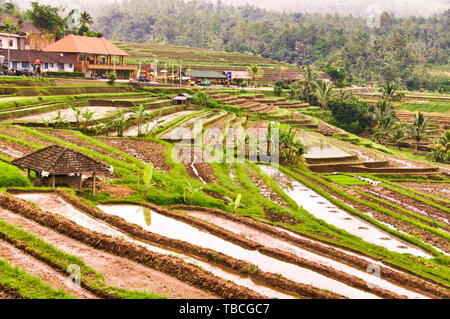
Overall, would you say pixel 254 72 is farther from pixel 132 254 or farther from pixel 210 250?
pixel 132 254

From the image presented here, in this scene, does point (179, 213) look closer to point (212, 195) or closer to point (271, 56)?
point (212, 195)

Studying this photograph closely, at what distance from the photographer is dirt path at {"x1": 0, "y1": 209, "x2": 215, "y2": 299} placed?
8.84 meters

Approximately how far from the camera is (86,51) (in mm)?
44469

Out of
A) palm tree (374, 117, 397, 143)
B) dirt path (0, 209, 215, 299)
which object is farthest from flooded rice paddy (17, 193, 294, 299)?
palm tree (374, 117, 397, 143)

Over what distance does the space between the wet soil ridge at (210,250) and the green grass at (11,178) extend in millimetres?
1199

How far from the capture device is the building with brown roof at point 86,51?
1730 inches

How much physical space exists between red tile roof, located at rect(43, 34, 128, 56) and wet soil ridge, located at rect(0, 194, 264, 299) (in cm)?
3378

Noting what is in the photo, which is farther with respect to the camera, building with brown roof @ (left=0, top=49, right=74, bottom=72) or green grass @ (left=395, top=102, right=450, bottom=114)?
green grass @ (left=395, top=102, right=450, bottom=114)

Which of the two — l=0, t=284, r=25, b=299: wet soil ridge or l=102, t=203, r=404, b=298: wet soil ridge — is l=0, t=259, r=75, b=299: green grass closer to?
l=0, t=284, r=25, b=299: wet soil ridge

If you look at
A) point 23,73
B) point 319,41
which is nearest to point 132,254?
point 23,73

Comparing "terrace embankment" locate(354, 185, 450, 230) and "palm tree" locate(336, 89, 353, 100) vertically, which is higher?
"palm tree" locate(336, 89, 353, 100)

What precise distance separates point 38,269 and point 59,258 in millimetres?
501

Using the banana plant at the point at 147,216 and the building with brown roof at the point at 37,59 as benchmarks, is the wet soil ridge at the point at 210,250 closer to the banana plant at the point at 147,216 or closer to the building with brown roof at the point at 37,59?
the banana plant at the point at 147,216

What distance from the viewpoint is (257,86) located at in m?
64.2
